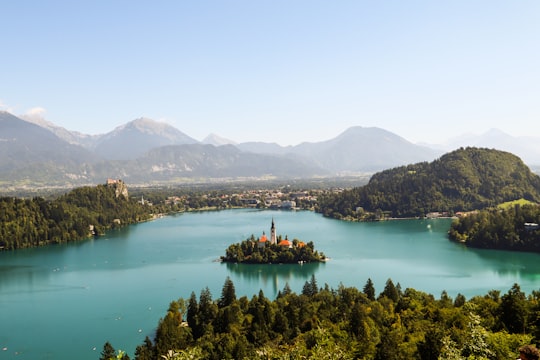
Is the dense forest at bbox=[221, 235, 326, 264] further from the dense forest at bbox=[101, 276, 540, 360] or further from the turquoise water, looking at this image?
the dense forest at bbox=[101, 276, 540, 360]

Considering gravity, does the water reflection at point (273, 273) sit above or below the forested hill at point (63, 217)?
below

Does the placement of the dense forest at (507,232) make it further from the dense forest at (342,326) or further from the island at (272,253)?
the dense forest at (342,326)

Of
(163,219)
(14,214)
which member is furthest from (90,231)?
(163,219)

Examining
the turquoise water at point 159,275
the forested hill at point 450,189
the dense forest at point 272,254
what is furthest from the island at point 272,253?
the forested hill at point 450,189

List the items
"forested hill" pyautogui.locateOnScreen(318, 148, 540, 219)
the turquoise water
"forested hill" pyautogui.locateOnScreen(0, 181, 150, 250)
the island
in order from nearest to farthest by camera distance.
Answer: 1. the turquoise water
2. the island
3. "forested hill" pyautogui.locateOnScreen(0, 181, 150, 250)
4. "forested hill" pyautogui.locateOnScreen(318, 148, 540, 219)

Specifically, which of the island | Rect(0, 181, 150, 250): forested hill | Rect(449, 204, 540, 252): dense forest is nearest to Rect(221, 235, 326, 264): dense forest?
the island

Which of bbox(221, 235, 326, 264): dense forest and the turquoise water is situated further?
bbox(221, 235, 326, 264): dense forest
